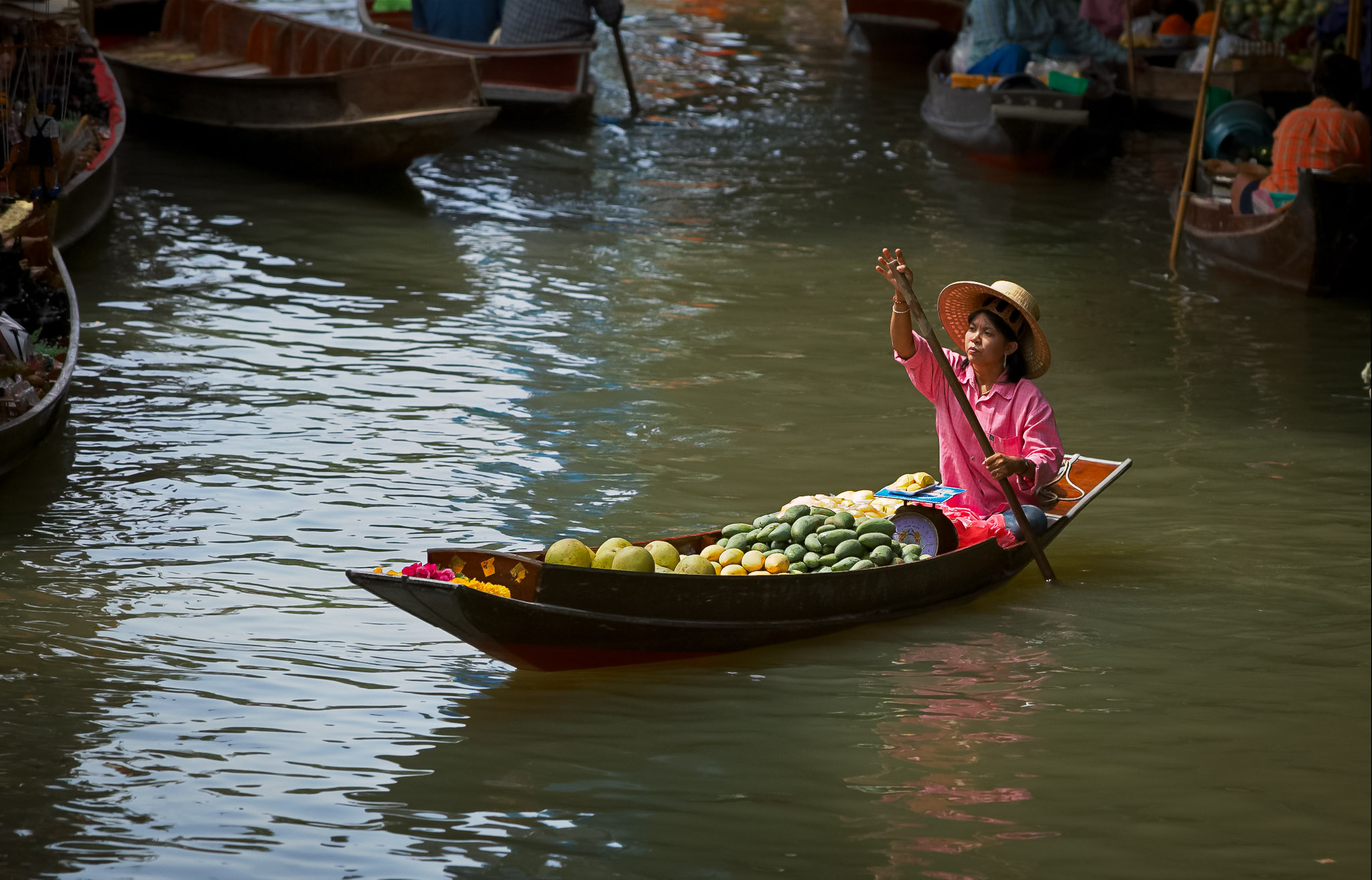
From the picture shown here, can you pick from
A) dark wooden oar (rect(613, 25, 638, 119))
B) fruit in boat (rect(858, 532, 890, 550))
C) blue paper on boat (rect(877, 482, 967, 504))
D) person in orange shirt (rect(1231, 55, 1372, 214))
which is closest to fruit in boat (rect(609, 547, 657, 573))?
fruit in boat (rect(858, 532, 890, 550))

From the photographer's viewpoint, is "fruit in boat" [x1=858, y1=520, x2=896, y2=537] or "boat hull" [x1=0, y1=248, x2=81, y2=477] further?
"boat hull" [x1=0, y1=248, x2=81, y2=477]

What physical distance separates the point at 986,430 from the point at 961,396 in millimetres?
345

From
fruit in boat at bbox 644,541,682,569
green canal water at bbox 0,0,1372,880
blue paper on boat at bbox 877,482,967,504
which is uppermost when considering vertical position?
blue paper on boat at bbox 877,482,967,504

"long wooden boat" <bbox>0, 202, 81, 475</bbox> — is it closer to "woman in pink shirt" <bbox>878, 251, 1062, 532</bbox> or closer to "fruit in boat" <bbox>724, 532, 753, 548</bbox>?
"fruit in boat" <bbox>724, 532, 753, 548</bbox>

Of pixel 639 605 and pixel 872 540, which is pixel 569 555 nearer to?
pixel 639 605

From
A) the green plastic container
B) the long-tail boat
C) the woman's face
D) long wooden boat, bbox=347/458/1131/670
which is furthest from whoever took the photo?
the green plastic container

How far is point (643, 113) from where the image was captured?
45.5 feet

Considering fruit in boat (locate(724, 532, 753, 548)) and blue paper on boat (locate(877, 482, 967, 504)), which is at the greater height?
blue paper on boat (locate(877, 482, 967, 504))

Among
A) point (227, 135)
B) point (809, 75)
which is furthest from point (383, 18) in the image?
point (809, 75)

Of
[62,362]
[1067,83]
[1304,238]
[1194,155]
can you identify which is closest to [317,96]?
[62,362]

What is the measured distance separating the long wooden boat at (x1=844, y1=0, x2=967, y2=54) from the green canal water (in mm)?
6809

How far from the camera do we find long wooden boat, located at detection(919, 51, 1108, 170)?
11.6 metres

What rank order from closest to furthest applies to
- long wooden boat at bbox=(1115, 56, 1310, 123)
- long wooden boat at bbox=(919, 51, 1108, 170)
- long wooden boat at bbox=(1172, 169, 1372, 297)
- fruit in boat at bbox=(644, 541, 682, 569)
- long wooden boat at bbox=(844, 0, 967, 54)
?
fruit in boat at bbox=(644, 541, 682, 569), long wooden boat at bbox=(1172, 169, 1372, 297), long wooden boat at bbox=(919, 51, 1108, 170), long wooden boat at bbox=(1115, 56, 1310, 123), long wooden boat at bbox=(844, 0, 967, 54)

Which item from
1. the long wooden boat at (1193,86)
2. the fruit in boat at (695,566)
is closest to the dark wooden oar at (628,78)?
the long wooden boat at (1193,86)
